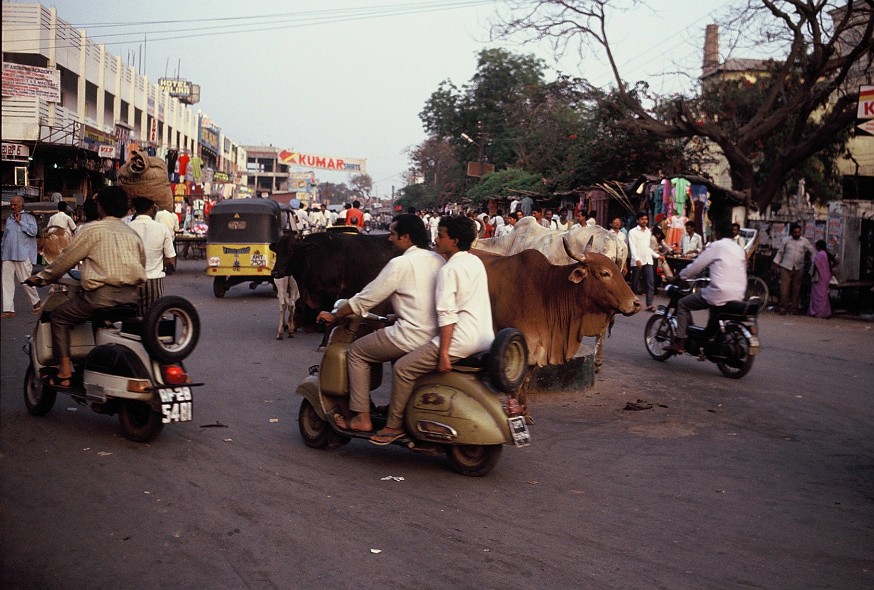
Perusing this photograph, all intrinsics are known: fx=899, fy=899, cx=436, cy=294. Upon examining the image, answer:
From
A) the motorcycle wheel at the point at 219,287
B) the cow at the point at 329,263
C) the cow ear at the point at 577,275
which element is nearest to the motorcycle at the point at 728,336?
the cow ear at the point at 577,275

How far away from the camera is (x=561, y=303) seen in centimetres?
837

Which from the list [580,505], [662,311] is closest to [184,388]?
[580,505]

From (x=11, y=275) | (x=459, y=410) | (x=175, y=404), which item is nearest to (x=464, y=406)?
(x=459, y=410)

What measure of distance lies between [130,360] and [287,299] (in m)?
7.00

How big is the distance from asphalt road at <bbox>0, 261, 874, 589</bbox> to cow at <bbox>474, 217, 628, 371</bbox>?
1.61 meters

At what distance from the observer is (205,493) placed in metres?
5.68

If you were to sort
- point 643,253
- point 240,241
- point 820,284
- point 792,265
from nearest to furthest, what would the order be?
1. point 643,253
2. point 820,284
3. point 792,265
4. point 240,241

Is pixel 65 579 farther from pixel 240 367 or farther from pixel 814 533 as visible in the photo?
pixel 240 367

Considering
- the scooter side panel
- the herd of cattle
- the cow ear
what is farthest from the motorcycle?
the scooter side panel

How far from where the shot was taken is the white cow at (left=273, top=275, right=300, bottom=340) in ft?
44.2

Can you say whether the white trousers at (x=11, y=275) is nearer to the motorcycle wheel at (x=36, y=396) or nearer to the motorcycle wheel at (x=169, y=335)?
the motorcycle wheel at (x=36, y=396)

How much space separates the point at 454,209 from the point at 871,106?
32.4 metres

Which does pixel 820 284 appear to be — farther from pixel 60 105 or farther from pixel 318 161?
pixel 318 161

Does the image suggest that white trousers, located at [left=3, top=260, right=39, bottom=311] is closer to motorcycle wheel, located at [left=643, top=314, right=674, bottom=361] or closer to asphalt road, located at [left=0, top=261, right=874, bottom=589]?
asphalt road, located at [left=0, top=261, right=874, bottom=589]
